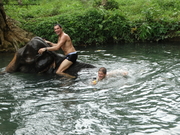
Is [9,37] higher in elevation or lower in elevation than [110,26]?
lower

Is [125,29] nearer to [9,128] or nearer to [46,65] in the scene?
[46,65]

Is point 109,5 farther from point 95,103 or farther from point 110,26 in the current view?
point 95,103

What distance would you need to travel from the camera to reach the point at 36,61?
1036cm

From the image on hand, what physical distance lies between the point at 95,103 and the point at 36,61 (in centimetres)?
420

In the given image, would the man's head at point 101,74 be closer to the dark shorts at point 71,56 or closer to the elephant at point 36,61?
the elephant at point 36,61

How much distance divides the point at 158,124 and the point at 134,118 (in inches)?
21.7

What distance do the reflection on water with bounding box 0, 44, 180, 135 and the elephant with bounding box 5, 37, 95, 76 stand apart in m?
0.33

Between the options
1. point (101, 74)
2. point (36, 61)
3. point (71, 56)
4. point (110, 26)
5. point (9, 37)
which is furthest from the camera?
point (110, 26)

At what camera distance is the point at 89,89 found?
8289 mm

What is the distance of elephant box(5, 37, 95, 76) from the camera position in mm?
10234

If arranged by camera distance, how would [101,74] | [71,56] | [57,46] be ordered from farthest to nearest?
[71,56] → [57,46] → [101,74]

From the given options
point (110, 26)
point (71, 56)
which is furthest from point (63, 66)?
point (110, 26)

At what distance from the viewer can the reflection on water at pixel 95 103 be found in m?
5.60

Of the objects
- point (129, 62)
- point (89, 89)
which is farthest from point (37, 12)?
point (89, 89)
